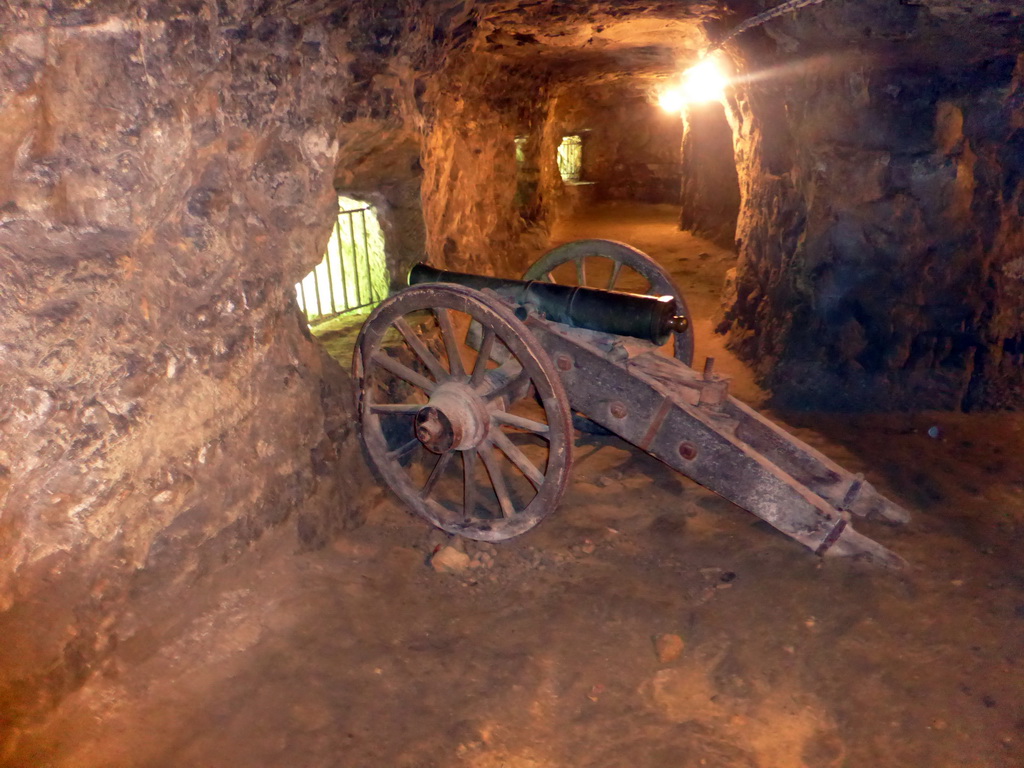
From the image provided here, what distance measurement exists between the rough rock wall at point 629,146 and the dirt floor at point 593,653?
13.2 metres

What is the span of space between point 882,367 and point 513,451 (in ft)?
10.4

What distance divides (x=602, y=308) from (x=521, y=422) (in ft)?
2.36

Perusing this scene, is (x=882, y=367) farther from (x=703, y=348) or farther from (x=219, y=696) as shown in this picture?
(x=219, y=696)

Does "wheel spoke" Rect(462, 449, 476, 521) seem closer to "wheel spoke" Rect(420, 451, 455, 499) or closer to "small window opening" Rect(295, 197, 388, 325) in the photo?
"wheel spoke" Rect(420, 451, 455, 499)

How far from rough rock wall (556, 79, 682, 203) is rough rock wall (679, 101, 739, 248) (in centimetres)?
404

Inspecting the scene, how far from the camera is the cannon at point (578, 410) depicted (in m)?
3.22

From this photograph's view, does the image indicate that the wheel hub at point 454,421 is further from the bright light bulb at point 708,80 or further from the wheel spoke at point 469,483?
the bright light bulb at point 708,80

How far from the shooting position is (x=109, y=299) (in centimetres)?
261

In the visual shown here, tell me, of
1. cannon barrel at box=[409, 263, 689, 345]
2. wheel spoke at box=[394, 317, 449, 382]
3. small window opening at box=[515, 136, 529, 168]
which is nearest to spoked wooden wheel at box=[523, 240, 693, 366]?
cannon barrel at box=[409, 263, 689, 345]

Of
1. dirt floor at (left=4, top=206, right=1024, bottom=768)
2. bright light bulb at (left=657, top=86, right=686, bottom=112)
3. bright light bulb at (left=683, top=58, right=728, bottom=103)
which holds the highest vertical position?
bright light bulb at (left=657, top=86, right=686, bottom=112)

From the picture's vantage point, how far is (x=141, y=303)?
2.72 m

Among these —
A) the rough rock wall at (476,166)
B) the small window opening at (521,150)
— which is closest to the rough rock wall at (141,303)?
the rough rock wall at (476,166)

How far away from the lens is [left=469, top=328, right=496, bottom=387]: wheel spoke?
132 inches

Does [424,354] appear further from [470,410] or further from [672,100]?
[672,100]
